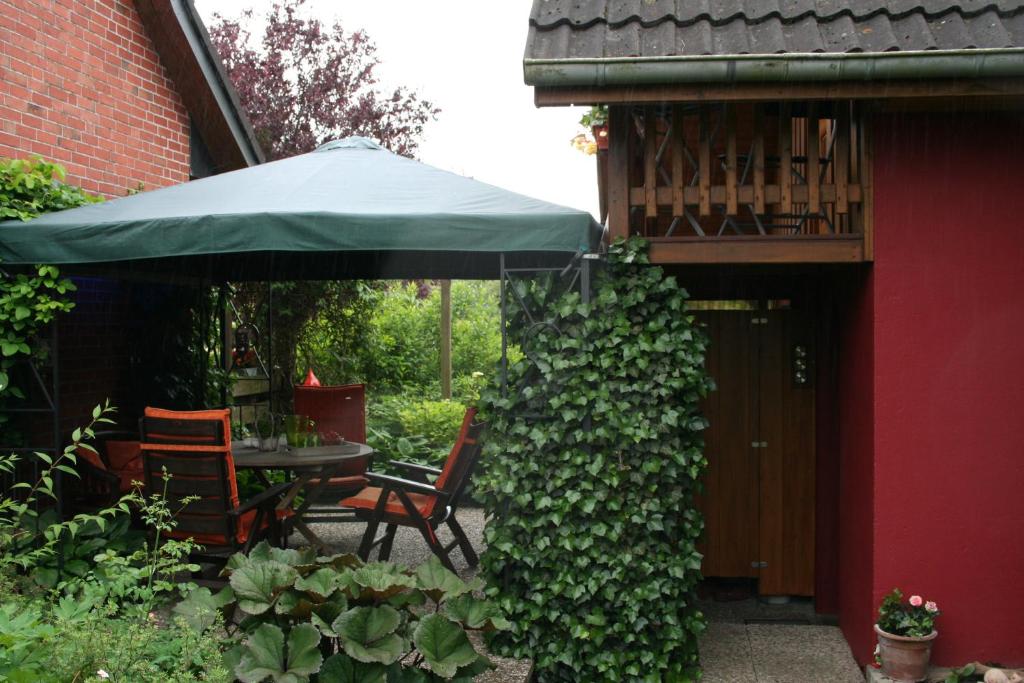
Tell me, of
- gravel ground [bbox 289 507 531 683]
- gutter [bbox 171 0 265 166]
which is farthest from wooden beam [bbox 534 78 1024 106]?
gutter [bbox 171 0 265 166]

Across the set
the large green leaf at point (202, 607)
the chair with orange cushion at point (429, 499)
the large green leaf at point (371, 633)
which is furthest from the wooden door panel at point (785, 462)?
the large green leaf at point (202, 607)

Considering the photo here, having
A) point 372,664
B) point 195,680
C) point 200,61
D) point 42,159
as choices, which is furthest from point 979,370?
point 200,61

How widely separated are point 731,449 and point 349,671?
124 inches

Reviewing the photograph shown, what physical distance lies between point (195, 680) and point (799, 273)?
3992 mm

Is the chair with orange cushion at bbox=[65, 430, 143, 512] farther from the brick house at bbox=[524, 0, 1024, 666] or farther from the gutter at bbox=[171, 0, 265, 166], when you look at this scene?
the brick house at bbox=[524, 0, 1024, 666]

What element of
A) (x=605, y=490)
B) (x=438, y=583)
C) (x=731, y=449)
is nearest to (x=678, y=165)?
(x=605, y=490)

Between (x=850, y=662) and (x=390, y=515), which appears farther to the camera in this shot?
(x=390, y=515)

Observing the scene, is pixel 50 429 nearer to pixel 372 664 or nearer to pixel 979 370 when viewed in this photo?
pixel 372 664

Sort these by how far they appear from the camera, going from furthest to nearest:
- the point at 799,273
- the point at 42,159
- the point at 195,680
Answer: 1. the point at 42,159
2. the point at 799,273
3. the point at 195,680

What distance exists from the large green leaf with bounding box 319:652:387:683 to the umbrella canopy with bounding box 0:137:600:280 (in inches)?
79.3

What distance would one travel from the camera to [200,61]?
783 cm

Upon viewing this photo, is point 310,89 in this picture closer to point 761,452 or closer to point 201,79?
point 201,79

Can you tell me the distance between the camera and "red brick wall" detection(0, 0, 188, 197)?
614 cm

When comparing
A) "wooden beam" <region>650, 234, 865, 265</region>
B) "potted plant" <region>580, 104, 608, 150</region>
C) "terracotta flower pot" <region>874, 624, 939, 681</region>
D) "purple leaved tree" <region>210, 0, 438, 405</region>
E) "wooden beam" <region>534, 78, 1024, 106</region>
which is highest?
"purple leaved tree" <region>210, 0, 438, 405</region>
